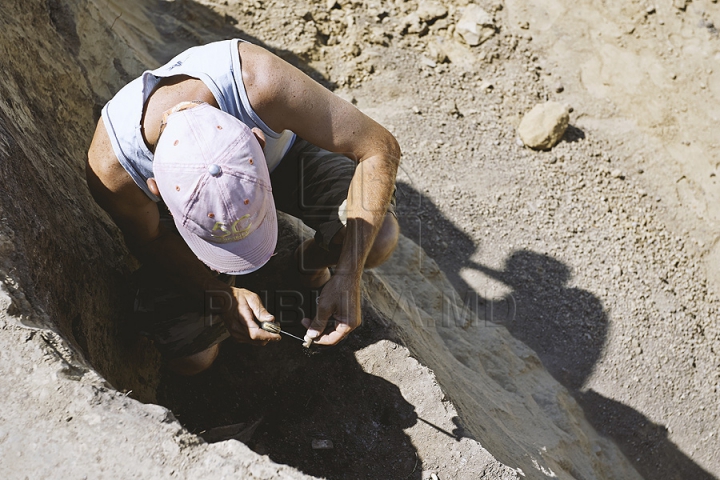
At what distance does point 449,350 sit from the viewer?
3514 mm

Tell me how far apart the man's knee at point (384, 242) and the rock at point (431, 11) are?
319 cm

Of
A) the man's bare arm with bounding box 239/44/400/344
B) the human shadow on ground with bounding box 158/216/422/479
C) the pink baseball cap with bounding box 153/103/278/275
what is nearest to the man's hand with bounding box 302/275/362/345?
the man's bare arm with bounding box 239/44/400/344

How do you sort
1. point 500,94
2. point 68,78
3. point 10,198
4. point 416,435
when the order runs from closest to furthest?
point 10,198 → point 416,435 → point 68,78 → point 500,94

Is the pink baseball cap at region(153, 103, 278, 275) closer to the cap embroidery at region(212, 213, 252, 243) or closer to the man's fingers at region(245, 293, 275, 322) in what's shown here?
the cap embroidery at region(212, 213, 252, 243)

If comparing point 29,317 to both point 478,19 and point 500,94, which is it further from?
point 478,19

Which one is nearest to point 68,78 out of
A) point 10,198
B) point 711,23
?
point 10,198

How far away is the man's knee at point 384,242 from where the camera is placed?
8.70 feet

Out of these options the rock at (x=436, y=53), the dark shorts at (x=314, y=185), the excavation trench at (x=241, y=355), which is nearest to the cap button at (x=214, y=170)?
the excavation trench at (x=241, y=355)

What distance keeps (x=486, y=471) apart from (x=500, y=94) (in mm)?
3615

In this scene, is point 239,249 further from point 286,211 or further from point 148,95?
point 286,211

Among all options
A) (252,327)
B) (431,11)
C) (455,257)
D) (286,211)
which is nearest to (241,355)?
(252,327)

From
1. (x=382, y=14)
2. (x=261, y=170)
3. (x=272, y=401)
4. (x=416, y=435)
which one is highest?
(x=261, y=170)

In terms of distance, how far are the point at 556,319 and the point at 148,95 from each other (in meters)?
2.97

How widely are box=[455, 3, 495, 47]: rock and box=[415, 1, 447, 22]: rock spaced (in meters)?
0.17
